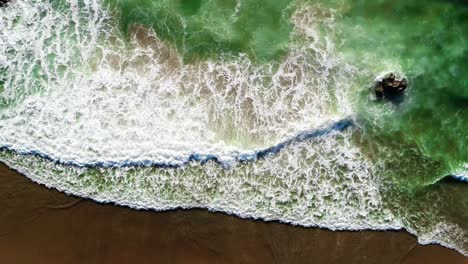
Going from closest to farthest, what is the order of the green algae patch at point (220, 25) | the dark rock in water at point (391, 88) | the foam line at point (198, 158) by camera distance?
the foam line at point (198, 158), the dark rock in water at point (391, 88), the green algae patch at point (220, 25)

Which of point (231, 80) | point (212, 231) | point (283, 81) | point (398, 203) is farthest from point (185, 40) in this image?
point (398, 203)

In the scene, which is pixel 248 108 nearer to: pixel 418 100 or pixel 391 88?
pixel 391 88

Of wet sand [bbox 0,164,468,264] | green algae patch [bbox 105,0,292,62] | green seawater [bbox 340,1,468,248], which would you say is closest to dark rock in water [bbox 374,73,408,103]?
green seawater [bbox 340,1,468,248]

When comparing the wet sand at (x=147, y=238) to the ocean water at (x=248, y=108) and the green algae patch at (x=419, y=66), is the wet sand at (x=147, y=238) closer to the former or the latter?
the ocean water at (x=248, y=108)

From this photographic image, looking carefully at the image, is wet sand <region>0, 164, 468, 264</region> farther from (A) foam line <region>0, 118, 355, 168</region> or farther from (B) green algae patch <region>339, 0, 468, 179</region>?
(B) green algae patch <region>339, 0, 468, 179</region>

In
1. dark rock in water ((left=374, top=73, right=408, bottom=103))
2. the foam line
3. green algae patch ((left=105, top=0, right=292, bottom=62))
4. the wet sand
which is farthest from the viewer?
green algae patch ((left=105, top=0, right=292, bottom=62))

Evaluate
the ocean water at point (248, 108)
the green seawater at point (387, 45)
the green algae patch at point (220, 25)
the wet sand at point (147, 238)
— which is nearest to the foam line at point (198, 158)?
the ocean water at point (248, 108)
